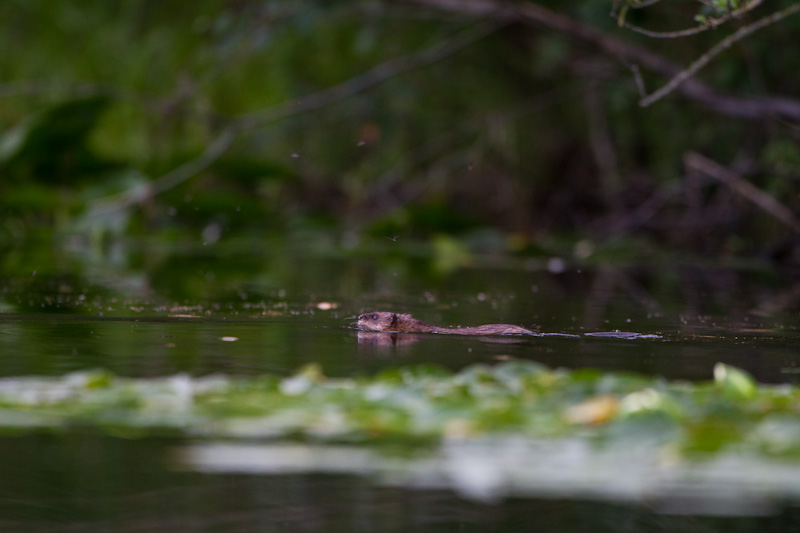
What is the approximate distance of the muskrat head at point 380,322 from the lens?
2.31 metres

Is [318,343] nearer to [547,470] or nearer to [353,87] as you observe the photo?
[547,470]

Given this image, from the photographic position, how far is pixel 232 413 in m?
1.25

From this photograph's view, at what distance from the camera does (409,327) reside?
2.31 metres

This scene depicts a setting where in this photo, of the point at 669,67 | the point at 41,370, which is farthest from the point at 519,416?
the point at 669,67

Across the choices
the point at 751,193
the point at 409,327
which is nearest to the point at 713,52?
the point at 409,327

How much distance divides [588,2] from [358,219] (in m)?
2.90

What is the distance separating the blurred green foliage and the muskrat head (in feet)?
8.65

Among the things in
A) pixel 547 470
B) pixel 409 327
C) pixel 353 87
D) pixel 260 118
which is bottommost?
pixel 547 470

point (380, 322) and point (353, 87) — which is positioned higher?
point (353, 87)

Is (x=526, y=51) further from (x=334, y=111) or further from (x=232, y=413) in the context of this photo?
(x=232, y=413)

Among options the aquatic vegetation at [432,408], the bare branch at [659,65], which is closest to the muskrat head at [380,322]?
the aquatic vegetation at [432,408]

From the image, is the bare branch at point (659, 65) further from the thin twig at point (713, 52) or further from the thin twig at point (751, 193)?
the thin twig at point (713, 52)

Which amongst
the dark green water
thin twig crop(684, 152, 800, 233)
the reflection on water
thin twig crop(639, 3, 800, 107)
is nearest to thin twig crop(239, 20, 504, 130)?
the dark green water

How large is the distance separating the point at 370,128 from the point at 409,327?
5.27 m
